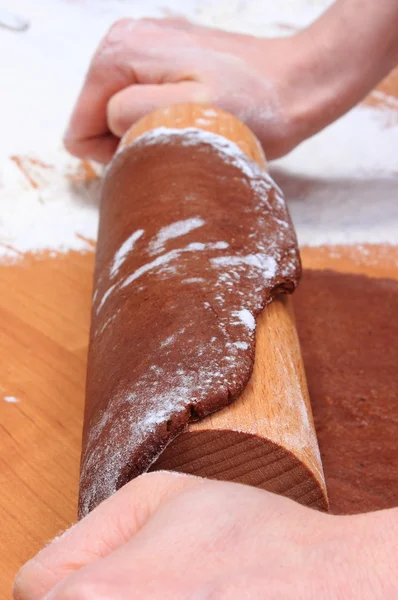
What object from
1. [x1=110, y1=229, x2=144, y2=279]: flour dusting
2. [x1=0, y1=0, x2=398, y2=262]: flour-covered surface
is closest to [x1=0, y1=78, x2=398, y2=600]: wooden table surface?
[x1=0, y1=0, x2=398, y2=262]: flour-covered surface

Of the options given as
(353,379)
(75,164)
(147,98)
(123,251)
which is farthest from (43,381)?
(75,164)

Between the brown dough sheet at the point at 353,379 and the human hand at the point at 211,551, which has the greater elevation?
the human hand at the point at 211,551

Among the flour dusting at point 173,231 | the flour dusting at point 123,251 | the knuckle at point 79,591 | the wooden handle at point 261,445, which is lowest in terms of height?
the wooden handle at point 261,445

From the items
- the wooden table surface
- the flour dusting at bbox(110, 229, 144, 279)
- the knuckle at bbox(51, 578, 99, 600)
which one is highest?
the knuckle at bbox(51, 578, 99, 600)

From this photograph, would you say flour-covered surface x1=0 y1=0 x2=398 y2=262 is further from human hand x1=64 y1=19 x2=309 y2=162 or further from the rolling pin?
the rolling pin

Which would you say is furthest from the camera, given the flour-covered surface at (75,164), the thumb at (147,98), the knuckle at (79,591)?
the flour-covered surface at (75,164)

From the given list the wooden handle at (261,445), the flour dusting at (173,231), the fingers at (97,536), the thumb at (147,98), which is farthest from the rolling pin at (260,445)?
the thumb at (147,98)

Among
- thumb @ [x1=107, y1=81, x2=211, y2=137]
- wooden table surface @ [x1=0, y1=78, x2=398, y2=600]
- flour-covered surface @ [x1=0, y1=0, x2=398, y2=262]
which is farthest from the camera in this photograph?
flour-covered surface @ [x1=0, y1=0, x2=398, y2=262]

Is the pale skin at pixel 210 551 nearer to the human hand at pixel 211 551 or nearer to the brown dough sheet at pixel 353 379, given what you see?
the human hand at pixel 211 551
